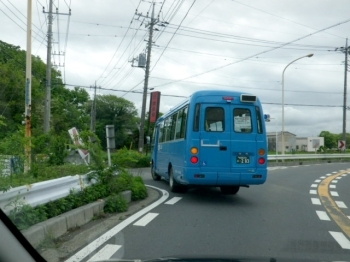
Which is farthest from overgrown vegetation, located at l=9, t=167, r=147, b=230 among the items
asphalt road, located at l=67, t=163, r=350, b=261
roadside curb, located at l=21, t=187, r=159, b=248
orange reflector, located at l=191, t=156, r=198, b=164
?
orange reflector, located at l=191, t=156, r=198, b=164

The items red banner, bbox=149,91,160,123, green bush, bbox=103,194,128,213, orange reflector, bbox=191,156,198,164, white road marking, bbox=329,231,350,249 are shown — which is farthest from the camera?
red banner, bbox=149,91,160,123

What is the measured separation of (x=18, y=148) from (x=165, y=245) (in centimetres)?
307

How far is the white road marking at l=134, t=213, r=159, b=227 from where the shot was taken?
8770mm

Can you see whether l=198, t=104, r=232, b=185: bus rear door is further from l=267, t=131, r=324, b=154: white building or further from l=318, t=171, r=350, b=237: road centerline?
l=267, t=131, r=324, b=154: white building

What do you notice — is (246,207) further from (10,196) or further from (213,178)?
(10,196)

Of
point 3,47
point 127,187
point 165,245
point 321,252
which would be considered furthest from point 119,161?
point 3,47

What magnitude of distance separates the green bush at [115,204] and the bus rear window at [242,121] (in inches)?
139

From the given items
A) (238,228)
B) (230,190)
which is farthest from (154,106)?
(238,228)

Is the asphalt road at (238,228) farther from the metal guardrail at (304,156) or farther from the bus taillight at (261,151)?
the metal guardrail at (304,156)

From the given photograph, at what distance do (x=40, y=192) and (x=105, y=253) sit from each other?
1.69 metres

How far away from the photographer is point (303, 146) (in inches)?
3081

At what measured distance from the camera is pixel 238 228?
8617mm

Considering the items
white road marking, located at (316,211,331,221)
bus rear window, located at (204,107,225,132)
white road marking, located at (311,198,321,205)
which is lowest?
white road marking, located at (316,211,331,221)

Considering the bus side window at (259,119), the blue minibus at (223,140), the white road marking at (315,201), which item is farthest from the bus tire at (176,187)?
the white road marking at (315,201)
